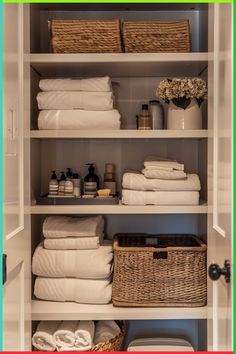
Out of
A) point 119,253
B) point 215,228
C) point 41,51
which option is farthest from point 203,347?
point 41,51

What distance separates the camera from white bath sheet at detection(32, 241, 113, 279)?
221 cm

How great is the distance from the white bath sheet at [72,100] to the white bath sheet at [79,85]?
0.7 inches

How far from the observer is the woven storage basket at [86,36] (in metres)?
2.18

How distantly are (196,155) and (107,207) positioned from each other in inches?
23.2

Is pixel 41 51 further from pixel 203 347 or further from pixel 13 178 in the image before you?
pixel 203 347

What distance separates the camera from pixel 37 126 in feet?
7.86

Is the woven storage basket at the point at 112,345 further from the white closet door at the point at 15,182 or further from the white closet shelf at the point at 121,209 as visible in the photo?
the white closet shelf at the point at 121,209

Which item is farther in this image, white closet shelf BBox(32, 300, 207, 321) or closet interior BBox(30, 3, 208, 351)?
closet interior BBox(30, 3, 208, 351)

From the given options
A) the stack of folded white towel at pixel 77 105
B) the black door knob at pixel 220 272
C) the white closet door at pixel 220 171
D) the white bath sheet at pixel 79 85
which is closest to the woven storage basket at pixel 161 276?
the white closet door at pixel 220 171

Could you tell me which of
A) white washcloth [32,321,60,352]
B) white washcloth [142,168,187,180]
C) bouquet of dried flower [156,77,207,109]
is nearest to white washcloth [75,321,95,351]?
white washcloth [32,321,60,352]

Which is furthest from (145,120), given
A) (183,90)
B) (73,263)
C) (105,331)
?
(105,331)

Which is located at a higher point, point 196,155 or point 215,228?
point 196,155

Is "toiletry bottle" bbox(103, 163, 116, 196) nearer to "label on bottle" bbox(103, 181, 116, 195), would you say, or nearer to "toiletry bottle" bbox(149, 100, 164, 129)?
"label on bottle" bbox(103, 181, 116, 195)

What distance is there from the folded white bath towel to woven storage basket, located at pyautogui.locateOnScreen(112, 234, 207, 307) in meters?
0.11
